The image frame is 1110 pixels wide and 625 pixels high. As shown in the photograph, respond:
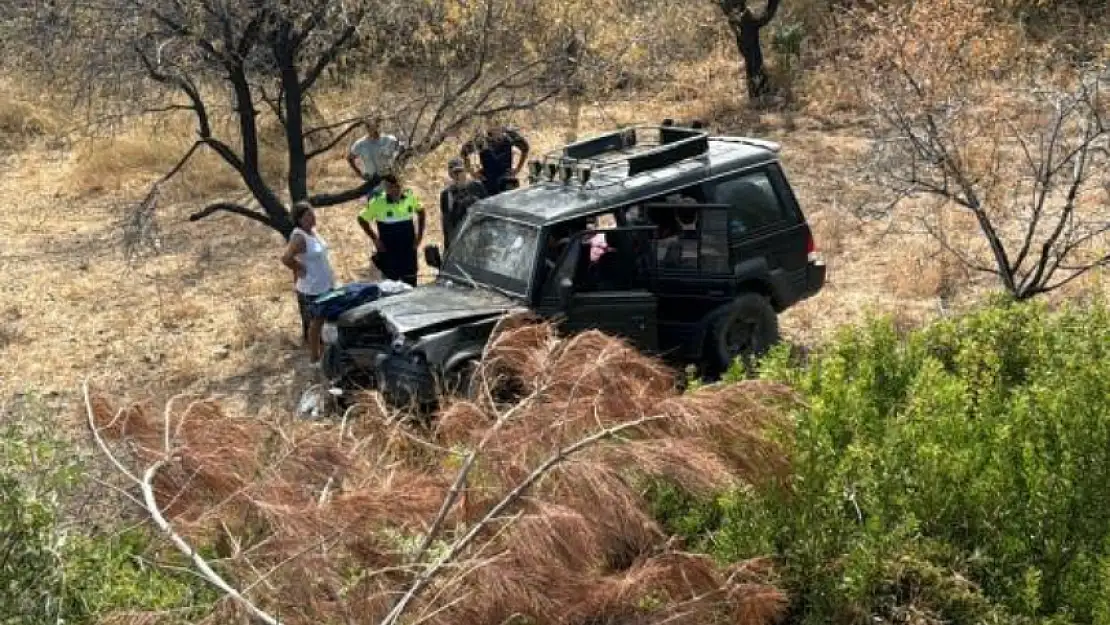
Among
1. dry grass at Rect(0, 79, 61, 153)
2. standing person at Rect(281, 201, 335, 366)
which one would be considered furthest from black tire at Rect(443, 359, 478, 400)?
dry grass at Rect(0, 79, 61, 153)

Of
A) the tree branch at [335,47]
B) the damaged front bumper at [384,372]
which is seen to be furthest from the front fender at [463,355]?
the tree branch at [335,47]

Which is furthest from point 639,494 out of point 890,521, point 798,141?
point 798,141

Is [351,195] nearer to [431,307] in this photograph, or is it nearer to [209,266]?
[431,307]

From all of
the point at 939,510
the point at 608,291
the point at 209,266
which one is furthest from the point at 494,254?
the point at 209,266

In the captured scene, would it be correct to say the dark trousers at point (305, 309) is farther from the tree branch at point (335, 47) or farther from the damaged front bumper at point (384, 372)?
the tree branch at point (335, 47)

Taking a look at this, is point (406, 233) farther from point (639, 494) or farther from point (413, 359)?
point (639, 494)

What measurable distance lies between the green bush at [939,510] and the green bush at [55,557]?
196 centimetres

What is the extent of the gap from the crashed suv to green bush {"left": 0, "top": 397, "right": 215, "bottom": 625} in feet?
9.28

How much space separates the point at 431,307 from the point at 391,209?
7.45ft

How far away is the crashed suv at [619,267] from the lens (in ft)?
26.7

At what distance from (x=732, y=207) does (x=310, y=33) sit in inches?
150

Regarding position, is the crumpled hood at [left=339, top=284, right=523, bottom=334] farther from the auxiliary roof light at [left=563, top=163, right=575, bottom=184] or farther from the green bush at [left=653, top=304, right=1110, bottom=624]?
the green bush at [left=653, top=304, right=1110, bottom=624]

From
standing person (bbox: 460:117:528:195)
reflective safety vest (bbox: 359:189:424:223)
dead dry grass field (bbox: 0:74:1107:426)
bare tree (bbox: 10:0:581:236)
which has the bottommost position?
dead dry grass field (bbox: 0:74:1107:426)

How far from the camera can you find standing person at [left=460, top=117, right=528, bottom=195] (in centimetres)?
1106
